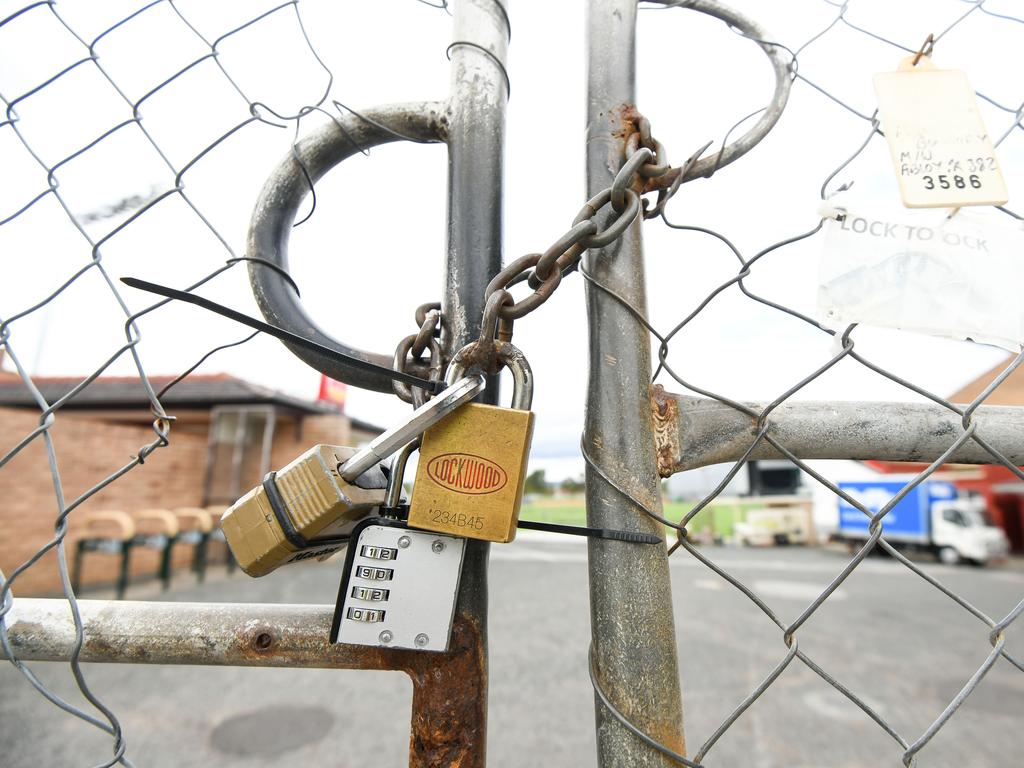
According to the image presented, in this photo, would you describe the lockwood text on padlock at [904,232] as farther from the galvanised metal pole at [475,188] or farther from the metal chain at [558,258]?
the galvanised metal pole at [475,188]

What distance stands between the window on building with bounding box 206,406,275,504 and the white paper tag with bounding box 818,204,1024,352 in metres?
7.90

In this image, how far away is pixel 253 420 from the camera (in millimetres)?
8117

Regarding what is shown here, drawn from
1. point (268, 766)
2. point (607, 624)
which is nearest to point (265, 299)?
point (607, 624)

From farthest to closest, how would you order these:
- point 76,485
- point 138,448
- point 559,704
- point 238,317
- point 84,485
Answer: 1. point 138,448
2. point 84,485
3. point 76,485
4. point 559,704
5. point 238,317

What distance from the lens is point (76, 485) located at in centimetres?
575

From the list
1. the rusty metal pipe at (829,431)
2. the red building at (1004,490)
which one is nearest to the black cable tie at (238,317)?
the rusty metal pipe at (829,431)

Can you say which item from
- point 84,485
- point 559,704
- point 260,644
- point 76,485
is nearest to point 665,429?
point 260,644

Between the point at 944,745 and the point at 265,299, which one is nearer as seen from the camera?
the point at 265,299

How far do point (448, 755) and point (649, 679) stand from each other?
19 cm

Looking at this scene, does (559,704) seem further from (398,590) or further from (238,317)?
(238,317)

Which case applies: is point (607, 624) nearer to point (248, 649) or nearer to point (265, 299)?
point (248, 649)

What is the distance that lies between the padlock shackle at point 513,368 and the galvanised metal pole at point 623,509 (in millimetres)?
77

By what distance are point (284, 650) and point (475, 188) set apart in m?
0.48

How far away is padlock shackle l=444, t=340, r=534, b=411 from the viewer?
45cm
